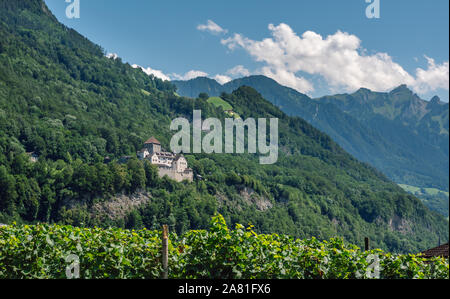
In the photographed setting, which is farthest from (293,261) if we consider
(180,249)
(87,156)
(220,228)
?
(87,156)

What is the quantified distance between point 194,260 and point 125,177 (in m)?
82.4

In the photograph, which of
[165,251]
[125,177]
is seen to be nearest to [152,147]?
[125,177]

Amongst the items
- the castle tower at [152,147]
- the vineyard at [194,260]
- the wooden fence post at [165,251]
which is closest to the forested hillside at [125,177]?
the castle tower at [152,147]

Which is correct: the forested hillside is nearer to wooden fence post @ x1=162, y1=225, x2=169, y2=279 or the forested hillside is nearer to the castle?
the castle

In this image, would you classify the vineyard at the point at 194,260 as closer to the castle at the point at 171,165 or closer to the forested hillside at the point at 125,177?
the forested hillside at the point at 125,177

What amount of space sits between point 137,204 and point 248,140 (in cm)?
10801

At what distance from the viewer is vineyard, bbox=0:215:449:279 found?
439 inches

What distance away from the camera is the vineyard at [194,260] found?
1116 cm

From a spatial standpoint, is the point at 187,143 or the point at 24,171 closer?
the point at 24,171

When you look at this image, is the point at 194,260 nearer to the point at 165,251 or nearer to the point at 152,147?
the point at 165,251

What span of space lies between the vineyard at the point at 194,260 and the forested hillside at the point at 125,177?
70.0m

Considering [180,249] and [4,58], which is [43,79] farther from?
[180,249]

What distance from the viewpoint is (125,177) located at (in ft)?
301
